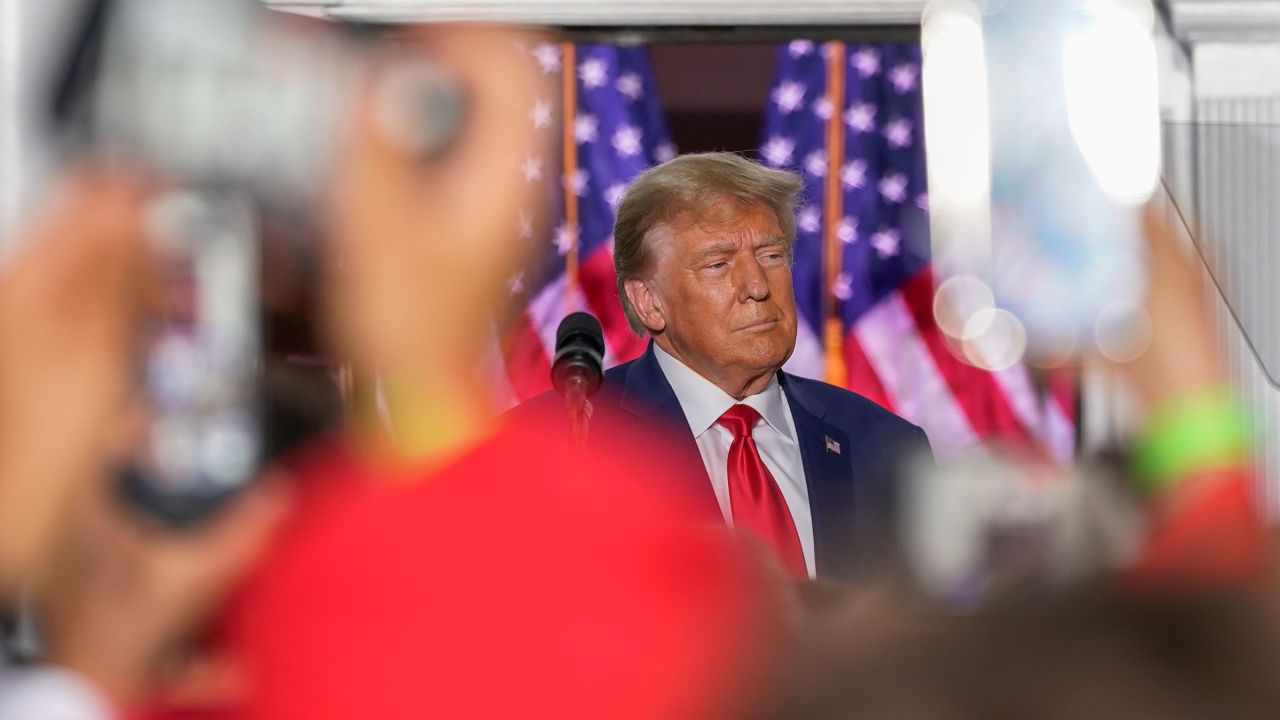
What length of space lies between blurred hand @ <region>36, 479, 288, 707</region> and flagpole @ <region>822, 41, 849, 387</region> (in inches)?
96.0

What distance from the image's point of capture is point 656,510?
0.42 meters

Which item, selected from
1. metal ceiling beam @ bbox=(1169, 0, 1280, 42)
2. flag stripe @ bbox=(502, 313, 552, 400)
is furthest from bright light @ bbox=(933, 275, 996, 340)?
flag stripe @ bbox=(502, 313, 552, 400)

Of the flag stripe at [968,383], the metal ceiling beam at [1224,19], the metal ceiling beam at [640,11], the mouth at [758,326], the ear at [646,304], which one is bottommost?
the flag stripe at [968,383]

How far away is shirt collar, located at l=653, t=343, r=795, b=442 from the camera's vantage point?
1.64 metres

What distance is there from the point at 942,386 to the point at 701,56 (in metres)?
1.15

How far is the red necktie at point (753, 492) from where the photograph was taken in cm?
153

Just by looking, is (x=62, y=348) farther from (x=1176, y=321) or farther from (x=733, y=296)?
(x=733, y=296)

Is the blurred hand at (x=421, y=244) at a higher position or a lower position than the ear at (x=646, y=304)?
higher

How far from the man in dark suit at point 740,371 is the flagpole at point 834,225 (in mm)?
1467

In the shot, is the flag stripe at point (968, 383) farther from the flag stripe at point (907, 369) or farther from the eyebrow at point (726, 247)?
the eyebrow at point (726, 247)

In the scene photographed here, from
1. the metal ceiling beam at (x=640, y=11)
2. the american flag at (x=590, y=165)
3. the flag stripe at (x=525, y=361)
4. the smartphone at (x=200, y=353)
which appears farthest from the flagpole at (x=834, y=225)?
the smartphone at (x=200, y=353)

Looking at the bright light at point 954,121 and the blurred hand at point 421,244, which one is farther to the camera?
the bright light at point 954,121

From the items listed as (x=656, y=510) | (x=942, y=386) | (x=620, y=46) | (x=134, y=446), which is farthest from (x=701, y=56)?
(x=656, y=510)

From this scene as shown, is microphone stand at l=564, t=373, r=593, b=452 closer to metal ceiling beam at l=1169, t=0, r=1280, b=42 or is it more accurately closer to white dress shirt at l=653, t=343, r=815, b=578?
white dress shirt at l=653, t=343, r=815, b=578
